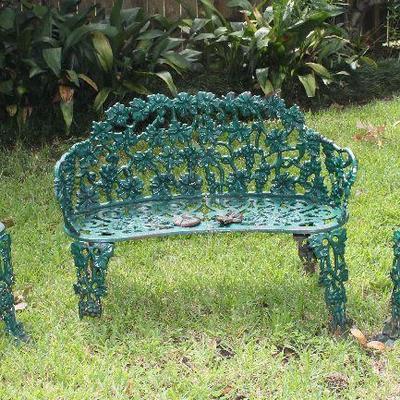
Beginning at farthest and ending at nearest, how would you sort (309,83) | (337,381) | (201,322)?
(309,83), (201,322), (337,381)

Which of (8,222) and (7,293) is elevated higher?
(7,293)

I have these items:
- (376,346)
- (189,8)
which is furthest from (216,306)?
(189,8)

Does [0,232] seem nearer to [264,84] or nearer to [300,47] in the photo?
[264,84]

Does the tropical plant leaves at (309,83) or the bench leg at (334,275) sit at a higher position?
the bench leg at (334,275)

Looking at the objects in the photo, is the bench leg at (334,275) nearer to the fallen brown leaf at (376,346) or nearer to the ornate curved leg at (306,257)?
the fallen brown leaf at (376,346)

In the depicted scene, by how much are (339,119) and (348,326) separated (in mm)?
4016

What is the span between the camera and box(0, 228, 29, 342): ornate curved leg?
3.72 m

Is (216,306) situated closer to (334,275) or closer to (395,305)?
(334,275)

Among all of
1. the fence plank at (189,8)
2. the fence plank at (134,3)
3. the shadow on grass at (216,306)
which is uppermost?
the fence plank at (134,3)

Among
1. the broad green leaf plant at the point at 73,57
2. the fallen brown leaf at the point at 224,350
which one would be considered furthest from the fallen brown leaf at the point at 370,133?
the fallen brown leaf at the point at 224,350

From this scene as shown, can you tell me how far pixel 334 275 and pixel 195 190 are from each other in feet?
3.55

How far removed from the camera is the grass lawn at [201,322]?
338 cm

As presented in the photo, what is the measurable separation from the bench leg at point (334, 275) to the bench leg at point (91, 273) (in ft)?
3.31

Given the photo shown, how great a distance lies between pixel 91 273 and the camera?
12.8 ft
